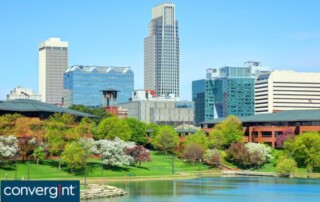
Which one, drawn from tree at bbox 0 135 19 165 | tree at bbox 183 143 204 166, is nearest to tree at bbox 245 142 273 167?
tree at bbox 183 143 204 166

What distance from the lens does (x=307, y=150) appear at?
144 metres

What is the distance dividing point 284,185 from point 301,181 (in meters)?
11.5

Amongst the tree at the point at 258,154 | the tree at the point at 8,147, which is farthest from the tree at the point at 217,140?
the tree at the point at 8,147

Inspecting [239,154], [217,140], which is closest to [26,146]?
[239,154]

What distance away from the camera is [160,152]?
166500 mm

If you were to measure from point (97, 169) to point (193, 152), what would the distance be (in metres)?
27.5

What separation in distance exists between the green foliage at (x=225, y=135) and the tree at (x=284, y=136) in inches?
331

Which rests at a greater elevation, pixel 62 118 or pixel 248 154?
pixel 62 118

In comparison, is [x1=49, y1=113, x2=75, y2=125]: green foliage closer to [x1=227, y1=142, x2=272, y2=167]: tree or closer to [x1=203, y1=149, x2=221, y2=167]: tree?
[x1=203, y1=149, x2=221, y2=167]: tree

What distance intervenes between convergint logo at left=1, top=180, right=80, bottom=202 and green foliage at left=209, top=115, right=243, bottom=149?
420ft

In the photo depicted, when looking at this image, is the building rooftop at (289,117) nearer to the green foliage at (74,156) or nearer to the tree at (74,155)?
the tree at (74,155)

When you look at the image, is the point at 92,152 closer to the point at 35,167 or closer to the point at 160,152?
the point at 35,167

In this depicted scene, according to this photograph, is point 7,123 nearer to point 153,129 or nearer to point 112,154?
point 112,154

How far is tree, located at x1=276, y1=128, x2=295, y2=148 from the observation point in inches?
6467
